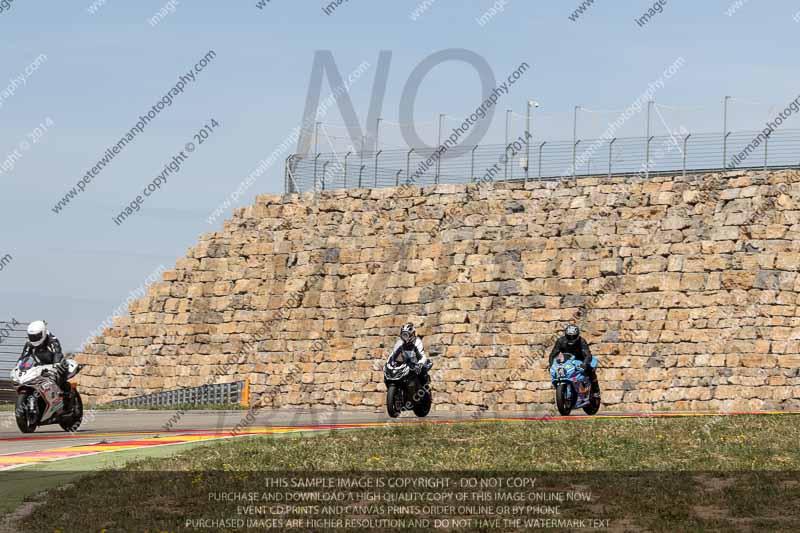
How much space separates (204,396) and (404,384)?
49.9ft

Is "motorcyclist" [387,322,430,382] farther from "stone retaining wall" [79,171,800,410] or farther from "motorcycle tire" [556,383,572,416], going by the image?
"stone retaining wall" [79,171,800,410]

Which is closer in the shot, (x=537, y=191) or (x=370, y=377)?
(x=370, y=377)

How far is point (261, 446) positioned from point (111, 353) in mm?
29534

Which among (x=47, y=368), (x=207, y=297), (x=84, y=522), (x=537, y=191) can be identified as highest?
(x=537, y=191)

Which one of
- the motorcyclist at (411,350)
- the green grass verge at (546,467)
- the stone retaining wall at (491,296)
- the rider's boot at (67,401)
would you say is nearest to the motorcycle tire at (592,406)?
the motorcyclist at (411,350)

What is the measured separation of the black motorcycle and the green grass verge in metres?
5.32

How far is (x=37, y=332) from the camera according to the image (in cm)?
2291

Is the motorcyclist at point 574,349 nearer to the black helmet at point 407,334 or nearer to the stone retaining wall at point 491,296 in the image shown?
the black helmet at point 407,334

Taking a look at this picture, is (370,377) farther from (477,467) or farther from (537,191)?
(477,467)

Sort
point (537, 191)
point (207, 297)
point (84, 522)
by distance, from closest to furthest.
A: point (84, 522) < point (537, 191) < point (207, 297)

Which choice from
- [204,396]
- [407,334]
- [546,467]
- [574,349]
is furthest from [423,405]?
[204,396]

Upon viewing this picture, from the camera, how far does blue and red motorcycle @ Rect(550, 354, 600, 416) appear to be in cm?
2575

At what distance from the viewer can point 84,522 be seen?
12.7m

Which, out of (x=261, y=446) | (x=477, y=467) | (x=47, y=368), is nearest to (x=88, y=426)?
(x=47, y=368)
